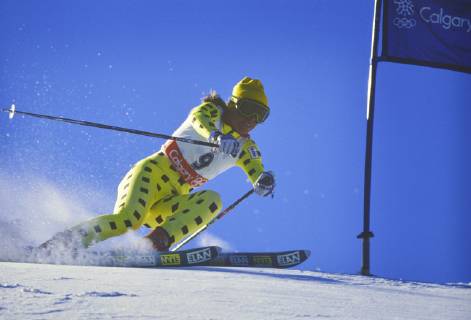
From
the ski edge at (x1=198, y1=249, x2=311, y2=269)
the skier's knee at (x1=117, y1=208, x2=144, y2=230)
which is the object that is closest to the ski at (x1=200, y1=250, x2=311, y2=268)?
the ski edge at (x1=198, y1=249, x2=311, y2=269)

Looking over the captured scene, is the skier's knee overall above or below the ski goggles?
below

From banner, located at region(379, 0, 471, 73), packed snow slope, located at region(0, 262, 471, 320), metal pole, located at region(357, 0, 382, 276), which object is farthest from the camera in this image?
banner, located at region(379, 0, 471, 73)

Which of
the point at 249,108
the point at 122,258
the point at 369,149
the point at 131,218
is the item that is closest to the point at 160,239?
the point at 131,218

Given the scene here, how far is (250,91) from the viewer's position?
5816mm

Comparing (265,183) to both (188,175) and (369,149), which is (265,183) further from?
(369,149)

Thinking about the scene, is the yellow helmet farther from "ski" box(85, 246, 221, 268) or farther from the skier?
"ski" box(85, 246, 221, 268)

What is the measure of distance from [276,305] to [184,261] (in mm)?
2170

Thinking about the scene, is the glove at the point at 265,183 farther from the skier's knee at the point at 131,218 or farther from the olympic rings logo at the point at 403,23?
the olympic rings logo at the point at 403,23

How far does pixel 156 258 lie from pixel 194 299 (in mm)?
2033

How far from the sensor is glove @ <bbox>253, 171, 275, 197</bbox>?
5.62m

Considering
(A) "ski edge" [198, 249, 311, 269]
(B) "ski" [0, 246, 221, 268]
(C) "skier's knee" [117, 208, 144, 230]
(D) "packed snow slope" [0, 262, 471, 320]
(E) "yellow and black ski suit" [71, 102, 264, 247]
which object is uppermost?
(E) "yellow and black ski suit" [71, 102, 264, 247]

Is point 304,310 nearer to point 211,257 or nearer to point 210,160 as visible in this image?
point 211,257

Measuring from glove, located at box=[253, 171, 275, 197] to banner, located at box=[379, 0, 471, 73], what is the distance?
1870 millimetres

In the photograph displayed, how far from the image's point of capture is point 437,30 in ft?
21.9
